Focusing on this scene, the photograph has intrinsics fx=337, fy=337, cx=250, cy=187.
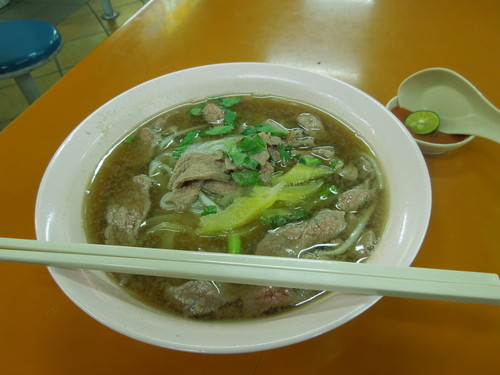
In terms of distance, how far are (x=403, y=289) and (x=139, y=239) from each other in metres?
0.88

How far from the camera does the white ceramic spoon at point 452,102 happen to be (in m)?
1.35

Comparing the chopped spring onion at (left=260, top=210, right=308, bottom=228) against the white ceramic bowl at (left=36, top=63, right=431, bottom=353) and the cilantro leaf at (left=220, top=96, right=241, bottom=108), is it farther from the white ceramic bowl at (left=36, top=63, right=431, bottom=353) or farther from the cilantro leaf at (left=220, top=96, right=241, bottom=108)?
the cilantro leaf at (left=220, top=96, right=241, bottom=108)

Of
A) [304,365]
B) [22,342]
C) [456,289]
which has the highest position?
[456,289]

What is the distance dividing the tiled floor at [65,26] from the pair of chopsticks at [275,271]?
3014mm

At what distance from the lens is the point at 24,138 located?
159 cm

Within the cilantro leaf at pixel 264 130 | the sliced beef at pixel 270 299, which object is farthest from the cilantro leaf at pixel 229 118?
the sliced beef at pixel 270 299

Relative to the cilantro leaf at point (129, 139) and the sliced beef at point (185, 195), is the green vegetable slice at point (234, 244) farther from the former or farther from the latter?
the cilantro leaf at point (129, 139)

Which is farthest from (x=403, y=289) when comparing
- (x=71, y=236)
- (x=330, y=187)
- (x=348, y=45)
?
(x=348, y=45)

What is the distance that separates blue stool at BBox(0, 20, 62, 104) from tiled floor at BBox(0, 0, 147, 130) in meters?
1.20

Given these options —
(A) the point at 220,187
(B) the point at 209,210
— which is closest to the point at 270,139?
(A) the point at 220,187

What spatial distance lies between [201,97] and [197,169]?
1.66 feet

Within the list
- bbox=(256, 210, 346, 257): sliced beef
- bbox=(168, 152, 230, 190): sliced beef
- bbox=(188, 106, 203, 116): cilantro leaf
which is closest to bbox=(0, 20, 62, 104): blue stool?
bbox=(188, 106, 203, 116): cilantro leaf

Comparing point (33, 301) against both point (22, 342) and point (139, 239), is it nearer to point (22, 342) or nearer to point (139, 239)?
point (22, 342)

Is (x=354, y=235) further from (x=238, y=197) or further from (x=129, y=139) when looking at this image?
(x=129, y=139)
